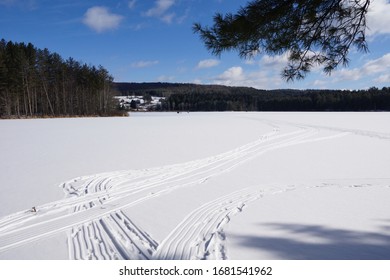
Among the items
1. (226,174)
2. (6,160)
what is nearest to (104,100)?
(6,160)

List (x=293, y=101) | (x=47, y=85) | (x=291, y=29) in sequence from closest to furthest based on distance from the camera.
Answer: (x=291, y=29)
(x=47, y=85)
(x=293, y=101)

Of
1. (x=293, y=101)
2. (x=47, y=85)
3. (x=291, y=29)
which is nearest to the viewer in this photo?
(x=291, y=29)

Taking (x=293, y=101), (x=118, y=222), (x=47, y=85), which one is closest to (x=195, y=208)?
(x=118, y=222)

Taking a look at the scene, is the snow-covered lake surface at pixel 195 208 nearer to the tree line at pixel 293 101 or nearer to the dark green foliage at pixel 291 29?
the dark green foliage at pixel 291 29

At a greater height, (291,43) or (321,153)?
(291,43)

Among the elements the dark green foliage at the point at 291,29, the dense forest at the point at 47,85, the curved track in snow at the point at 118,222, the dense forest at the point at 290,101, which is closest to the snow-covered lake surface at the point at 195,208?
the curved track in snow at the point at 118,222

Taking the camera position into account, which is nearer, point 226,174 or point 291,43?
point 291,43

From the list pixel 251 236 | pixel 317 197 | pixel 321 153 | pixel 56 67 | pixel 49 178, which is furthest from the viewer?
pixel 56 67

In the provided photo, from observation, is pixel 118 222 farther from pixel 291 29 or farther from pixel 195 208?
pixel 291 29

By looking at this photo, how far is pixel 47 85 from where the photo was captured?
4616 centimetres

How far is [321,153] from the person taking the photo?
32.7 feet

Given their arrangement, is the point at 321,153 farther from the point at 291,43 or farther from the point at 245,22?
the point at 245,22

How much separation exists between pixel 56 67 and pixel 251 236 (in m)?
54.2
